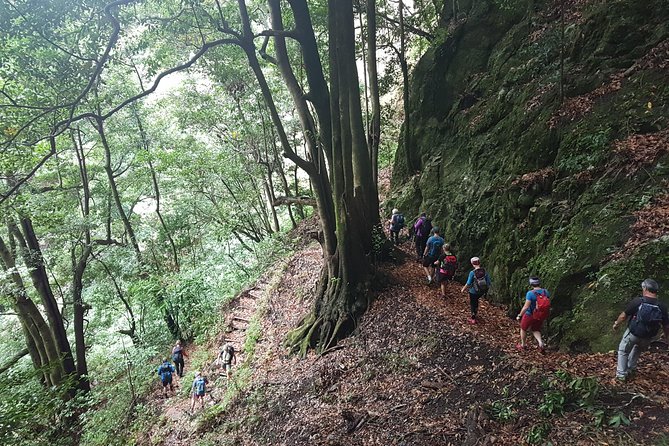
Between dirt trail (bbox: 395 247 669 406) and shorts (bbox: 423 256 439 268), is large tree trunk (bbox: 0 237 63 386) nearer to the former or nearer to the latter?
dirt trail (bbox: 395 247 669 406)

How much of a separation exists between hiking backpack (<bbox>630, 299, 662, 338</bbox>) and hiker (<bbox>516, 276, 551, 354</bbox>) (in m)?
1.46

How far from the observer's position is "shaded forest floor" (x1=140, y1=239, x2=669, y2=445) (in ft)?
13.7

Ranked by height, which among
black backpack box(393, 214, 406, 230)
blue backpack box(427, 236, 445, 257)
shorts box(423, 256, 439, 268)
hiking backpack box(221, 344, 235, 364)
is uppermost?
black backpack box(393, 214, 406, 230)

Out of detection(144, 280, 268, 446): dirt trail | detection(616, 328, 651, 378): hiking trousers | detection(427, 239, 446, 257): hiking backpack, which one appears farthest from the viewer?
detection(144, 280, 268, 446): dirt trail

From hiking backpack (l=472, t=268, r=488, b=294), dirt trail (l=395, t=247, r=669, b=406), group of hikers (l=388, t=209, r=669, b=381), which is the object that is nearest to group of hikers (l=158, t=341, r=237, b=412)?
dirt trail (l=395, t=247, r=669, b=406)

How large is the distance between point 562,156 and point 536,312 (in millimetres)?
3935

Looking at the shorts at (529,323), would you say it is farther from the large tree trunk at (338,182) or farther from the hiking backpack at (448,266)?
the large tree trunk at (338,182)

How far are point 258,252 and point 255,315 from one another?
5347 millimetres

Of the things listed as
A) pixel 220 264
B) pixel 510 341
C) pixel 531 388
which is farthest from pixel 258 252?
pixel 531 388

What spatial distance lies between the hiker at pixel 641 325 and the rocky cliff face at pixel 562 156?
769 millimetres

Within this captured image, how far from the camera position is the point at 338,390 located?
7.15 metres

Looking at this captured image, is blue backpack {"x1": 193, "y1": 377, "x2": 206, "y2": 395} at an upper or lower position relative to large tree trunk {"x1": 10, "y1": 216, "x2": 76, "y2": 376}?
lower

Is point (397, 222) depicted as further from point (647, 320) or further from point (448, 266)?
point (647, 320)

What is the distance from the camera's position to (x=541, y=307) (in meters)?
5.78
